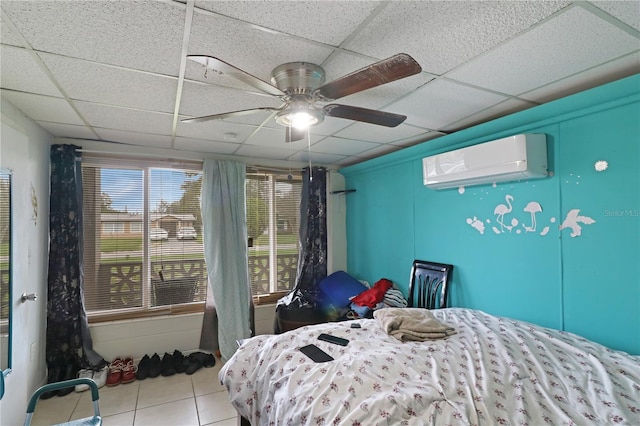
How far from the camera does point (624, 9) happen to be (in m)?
1.15

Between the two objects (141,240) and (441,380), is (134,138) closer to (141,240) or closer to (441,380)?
(141,240)

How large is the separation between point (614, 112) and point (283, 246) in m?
3.24

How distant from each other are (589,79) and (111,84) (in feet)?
8.92

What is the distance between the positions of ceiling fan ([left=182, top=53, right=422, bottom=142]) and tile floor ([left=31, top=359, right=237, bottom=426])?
7.40 ft

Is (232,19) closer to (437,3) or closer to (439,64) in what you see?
(437,3)

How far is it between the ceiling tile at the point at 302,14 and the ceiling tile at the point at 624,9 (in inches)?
34.0

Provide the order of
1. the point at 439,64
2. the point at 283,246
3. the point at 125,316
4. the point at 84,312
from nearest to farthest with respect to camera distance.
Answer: the point at 439,64 → the point at 84,312 → the point at 125,316 → the point at 283,246

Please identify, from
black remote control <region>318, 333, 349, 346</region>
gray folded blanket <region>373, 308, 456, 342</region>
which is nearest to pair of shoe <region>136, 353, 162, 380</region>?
black remote control <region>318, 333, 349, 346</region>

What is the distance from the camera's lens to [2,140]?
1.72 metres

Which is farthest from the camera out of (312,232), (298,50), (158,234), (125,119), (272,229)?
(312,232)

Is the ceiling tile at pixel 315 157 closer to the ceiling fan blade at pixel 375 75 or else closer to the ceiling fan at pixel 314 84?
the ceiling fan at pixel 314 84

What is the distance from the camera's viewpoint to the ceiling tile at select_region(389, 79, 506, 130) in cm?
185

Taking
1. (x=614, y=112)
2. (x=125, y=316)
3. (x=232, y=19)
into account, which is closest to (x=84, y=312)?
(x=125, y=316)

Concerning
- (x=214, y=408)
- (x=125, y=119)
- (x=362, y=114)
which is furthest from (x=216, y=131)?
(x=214, y=408)
